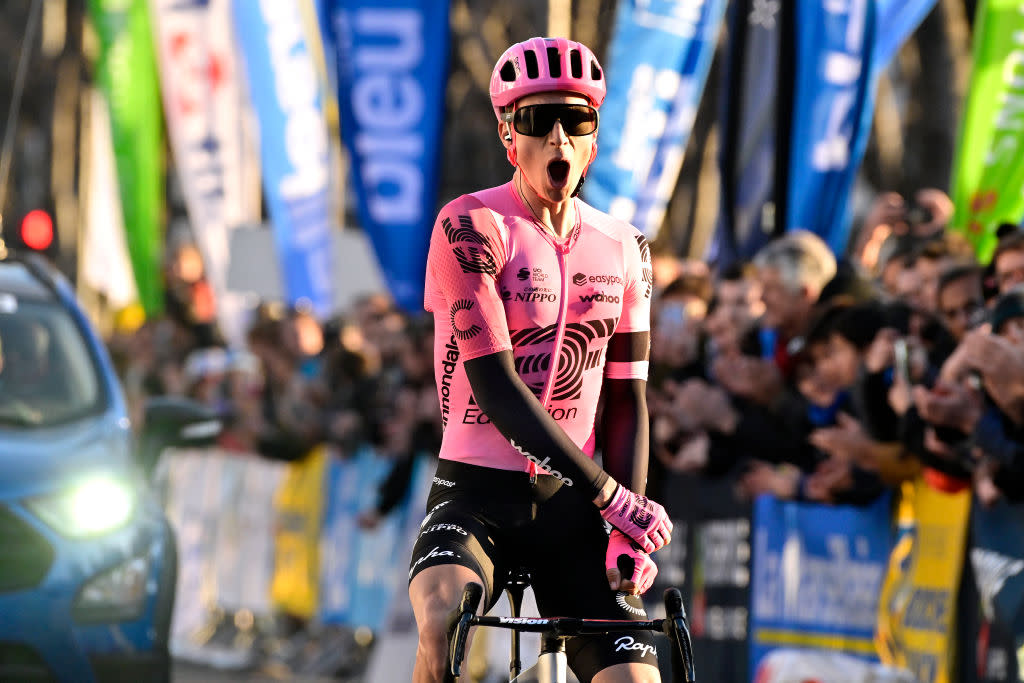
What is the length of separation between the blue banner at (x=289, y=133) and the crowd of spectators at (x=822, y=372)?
2560 mm

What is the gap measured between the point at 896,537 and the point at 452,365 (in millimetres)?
4251

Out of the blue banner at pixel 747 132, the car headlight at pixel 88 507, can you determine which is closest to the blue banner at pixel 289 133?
the blue banner at pixel 747 132

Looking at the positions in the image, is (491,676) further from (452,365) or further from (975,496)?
(452,365)

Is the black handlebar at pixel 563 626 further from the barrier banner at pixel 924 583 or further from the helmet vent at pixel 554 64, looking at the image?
the barrier banner at pixel 924 583

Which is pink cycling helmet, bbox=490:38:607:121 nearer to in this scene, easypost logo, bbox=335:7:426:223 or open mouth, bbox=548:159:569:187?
open mouth, bbox=548:159:569:187

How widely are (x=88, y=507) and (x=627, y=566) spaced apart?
144 inches

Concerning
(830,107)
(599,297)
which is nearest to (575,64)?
(599,297)

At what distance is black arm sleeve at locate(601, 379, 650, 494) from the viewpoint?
17.6ft

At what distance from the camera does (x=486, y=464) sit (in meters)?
5.34

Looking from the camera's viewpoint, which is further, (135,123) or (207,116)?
(135,123)

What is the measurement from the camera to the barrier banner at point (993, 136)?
10977 mm

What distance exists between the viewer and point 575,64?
5281 mm

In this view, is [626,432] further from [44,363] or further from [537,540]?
[44,363]

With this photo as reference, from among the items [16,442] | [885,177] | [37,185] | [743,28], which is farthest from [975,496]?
[37,185]
